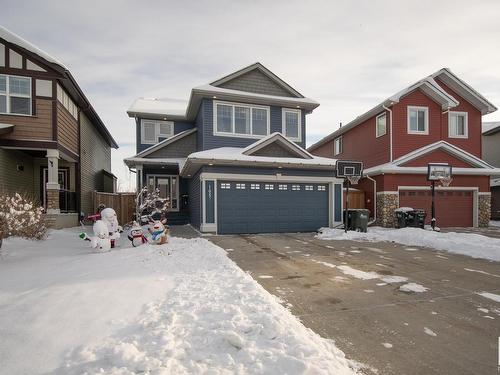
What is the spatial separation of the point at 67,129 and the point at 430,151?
63.2 feet

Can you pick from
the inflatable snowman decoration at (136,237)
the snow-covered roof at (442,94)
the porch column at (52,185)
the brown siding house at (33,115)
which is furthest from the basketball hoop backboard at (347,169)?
the porch column at (52,185)

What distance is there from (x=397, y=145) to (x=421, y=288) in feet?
43.3

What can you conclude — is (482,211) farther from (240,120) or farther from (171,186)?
(171,186)

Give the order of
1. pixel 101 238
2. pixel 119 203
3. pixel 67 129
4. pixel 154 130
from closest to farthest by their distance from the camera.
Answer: pixel 101 238, pixel 67 129, pixel 119 203, pixel 154 130

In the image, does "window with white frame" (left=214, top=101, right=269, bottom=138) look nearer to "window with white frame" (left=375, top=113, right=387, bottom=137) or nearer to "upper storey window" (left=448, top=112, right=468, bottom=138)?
"window with white frame" (left=375, top=113, right=387, bottom=137)

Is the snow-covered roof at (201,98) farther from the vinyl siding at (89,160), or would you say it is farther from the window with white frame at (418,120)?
the window with white frame at (418,120)

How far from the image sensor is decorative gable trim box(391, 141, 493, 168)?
612 inches

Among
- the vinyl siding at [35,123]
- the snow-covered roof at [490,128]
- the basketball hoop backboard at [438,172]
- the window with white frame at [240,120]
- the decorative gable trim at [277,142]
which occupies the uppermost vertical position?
the snow-covered roof at [490,128]

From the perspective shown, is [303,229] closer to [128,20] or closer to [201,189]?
[201,189]

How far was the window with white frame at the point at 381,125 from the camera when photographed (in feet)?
55.5

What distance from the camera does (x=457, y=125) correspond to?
17656 mm

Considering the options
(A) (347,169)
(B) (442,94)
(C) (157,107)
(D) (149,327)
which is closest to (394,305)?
(D) (149,327)

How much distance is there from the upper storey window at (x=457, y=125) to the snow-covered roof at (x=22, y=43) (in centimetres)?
2139

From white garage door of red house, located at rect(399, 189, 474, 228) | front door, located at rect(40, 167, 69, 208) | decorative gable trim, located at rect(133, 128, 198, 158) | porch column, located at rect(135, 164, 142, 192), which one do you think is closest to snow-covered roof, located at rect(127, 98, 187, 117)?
decorative gable trim, located at rect(133, 128, 198, 158)
